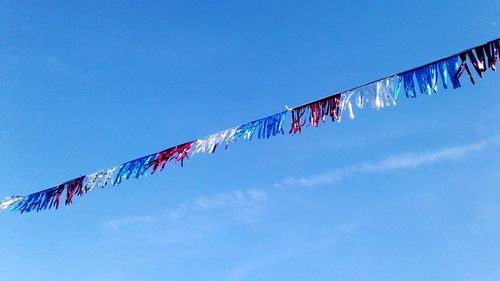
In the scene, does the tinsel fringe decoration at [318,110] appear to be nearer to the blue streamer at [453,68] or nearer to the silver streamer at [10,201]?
the blue streamer at [453,68]

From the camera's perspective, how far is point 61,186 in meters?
8.94

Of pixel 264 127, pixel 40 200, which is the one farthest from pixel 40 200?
pixel 264 127

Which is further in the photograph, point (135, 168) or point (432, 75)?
point (135, 168)

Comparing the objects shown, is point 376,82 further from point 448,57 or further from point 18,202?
point 18,202

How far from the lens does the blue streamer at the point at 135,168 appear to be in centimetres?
825

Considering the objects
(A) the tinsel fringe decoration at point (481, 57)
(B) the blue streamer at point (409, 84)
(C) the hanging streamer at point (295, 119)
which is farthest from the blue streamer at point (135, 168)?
(A) the tinsel fringe decoration at point (481, 57)

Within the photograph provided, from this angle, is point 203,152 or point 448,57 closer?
point 448,57

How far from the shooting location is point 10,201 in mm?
9250

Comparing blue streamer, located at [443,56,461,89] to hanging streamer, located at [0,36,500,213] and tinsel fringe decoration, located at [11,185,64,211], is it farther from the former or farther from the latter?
tinsel fringe decoration, located at [11,185,64,211]

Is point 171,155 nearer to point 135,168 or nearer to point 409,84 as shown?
point 135,168

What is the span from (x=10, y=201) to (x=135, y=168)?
319cm

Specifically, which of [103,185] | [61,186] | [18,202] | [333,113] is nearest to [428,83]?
[333,113]

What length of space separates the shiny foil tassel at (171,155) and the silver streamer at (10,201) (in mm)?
3328

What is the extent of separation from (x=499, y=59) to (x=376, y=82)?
1.69 m
